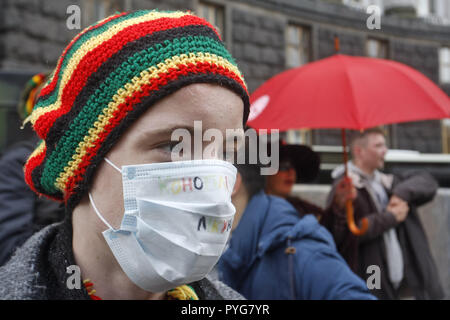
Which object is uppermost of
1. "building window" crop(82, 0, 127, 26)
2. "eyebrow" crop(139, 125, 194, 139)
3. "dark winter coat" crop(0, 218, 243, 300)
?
"building window" crop(82, 0, 127, 26)

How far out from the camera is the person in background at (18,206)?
2.24 m

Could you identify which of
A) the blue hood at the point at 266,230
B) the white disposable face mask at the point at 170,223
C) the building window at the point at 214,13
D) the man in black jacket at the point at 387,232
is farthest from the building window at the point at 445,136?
the white disposable face mask at the point at 170,223

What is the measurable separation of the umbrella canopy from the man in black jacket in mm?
802

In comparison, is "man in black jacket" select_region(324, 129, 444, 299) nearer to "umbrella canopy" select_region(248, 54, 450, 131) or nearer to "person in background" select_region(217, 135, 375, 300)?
"umbrella canopy" select_region(248, 54, 450, 131)

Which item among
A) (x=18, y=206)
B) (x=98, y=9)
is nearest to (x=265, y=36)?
(x=98, y=9)

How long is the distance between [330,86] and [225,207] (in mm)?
2204

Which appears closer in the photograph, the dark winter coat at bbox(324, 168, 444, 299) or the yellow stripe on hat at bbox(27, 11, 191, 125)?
the yellow stripe on hat at bbox(27, 11, 191, 125)

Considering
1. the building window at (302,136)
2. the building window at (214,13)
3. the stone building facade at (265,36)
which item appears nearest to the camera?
the stone building facade at (265,36)

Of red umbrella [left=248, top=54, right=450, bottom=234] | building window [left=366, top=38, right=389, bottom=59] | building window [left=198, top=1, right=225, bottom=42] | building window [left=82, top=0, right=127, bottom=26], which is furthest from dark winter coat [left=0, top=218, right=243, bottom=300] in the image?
building window [left=366, top=38, right=389, bottom=59]

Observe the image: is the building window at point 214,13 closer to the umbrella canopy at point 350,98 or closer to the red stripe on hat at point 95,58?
the umbrella canopy at point 350,98

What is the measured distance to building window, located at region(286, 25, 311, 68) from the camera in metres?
13.8

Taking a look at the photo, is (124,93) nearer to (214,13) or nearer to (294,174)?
(294,174)

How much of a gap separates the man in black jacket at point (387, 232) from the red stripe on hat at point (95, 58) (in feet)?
8.45

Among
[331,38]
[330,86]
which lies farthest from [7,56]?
[331,38]
